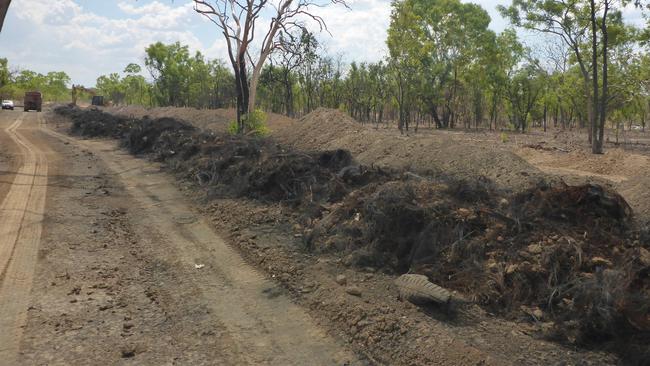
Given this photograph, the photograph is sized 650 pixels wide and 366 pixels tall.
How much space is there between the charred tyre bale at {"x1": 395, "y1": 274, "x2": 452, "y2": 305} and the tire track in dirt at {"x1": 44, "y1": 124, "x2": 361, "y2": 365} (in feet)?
2.88

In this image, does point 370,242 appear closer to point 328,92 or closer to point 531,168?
point 531,168

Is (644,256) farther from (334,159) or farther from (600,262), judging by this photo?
(334,159)

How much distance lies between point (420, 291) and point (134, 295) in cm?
264

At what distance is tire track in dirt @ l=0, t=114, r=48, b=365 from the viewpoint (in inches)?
156

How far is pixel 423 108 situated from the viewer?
40188mm

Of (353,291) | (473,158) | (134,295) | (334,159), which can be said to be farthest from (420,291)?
(473,158)

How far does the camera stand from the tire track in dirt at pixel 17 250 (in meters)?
3.95

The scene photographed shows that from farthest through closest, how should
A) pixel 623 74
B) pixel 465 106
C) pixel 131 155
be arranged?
pixel 465 106
pixel 623 74
pixel 131 155

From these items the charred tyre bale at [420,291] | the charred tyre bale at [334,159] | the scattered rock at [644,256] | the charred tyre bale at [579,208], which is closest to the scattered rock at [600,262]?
the scattered rock at [644,256]

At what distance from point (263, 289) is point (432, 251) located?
1815 mm

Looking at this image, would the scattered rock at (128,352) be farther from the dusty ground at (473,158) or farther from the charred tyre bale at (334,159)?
the charred tyre bale at (334,159)

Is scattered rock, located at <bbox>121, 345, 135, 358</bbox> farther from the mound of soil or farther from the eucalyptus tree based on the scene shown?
the eucalyptus tree

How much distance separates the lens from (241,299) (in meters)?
4.77

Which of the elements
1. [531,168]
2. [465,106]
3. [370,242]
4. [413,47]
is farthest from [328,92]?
[370,242]
